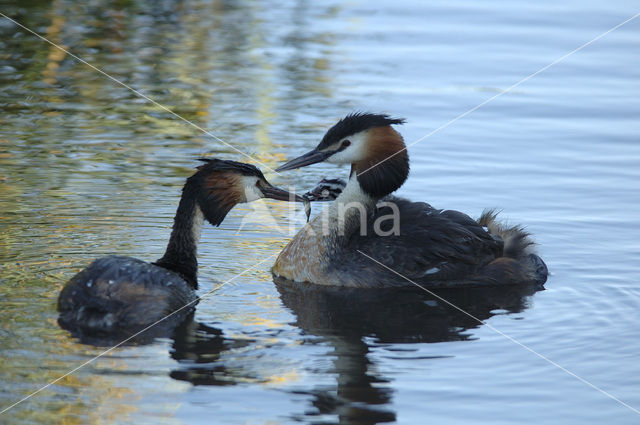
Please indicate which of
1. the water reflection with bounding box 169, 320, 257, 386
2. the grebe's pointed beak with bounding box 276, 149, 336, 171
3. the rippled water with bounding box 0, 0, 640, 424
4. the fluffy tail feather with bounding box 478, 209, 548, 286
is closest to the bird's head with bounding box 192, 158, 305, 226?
the rippled water with bounding box 0, 0, 640, 424

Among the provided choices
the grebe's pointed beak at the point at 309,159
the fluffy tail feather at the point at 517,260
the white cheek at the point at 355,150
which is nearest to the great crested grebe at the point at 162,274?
the grebe's pointed beak at the point at 309,159

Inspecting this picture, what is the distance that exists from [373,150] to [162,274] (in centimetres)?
216

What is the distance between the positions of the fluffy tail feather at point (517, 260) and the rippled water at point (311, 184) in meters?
0.19

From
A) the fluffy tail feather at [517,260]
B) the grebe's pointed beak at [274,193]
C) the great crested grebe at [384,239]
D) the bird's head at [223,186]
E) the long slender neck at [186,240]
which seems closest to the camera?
the long slender neck at [186,240]

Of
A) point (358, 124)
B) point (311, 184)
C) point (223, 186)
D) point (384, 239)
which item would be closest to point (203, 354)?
point (223, 186)

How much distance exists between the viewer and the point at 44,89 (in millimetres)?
13328

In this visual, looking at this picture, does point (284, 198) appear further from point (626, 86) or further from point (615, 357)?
point (626, 86)

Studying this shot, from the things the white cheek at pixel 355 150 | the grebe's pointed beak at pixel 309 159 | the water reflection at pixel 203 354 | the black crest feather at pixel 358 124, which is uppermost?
the black crest feather at pixel 358 124

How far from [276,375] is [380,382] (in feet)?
2.02

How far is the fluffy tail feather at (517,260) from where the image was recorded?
8852 millimetres

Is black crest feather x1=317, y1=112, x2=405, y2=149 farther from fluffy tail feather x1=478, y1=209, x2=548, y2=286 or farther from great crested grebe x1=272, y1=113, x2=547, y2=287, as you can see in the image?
fluffy tail feather x1=478, y1=209, x2=548, y2=286

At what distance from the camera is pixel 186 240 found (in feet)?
26.7

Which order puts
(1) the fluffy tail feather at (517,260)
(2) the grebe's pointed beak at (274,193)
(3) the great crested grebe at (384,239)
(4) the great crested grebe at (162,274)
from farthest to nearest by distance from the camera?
(1) the fluffy tail feather at (517,260), (3) the great crested grebe at (384,239), (2) the grebe's pointed beak at (274,193), (4) the great crested grebe at (162,274)

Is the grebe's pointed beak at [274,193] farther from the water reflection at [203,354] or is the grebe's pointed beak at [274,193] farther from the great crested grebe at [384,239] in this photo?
the water reflection at [203,354]
